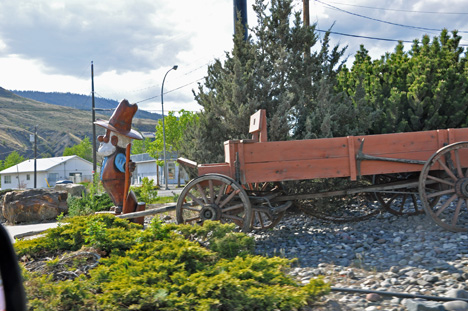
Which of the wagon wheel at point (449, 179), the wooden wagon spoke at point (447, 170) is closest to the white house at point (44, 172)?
the wagon wheel at point (449, 179)

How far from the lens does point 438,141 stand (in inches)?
254

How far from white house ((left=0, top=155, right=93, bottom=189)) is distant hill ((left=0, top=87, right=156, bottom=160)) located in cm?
5126

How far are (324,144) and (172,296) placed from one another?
3694 mm

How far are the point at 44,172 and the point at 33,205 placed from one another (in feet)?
207

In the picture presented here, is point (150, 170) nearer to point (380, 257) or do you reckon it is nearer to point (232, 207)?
point (232, 207)

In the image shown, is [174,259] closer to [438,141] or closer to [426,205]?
[426,205]

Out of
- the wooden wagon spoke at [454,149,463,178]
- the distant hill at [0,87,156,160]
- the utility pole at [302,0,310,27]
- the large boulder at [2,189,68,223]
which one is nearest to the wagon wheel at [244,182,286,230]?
the wooden wagon spoke at [454,149,463,178]

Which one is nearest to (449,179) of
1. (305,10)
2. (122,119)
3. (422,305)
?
(422,305)

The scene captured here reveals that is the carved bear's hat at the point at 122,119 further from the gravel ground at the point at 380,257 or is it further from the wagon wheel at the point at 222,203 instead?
the gravel ground at the point at 380,257

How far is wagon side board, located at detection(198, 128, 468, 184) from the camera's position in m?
6.27

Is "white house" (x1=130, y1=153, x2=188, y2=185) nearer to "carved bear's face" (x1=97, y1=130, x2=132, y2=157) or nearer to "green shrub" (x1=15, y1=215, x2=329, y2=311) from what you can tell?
"carved bear's face" (x1=97, y1=130, x2=132, y2=157)

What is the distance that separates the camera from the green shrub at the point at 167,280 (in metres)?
3.28

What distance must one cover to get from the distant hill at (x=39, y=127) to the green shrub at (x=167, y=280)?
413ft

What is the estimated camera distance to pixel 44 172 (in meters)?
71.0
